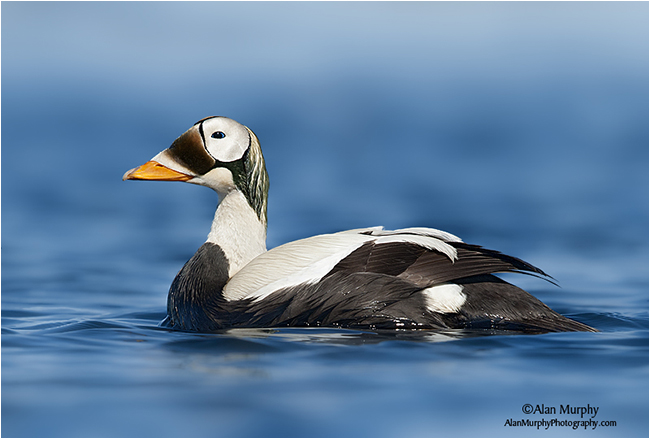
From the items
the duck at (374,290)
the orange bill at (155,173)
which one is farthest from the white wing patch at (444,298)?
the orange bill at (155,173)

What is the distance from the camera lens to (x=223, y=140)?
5.54 metres

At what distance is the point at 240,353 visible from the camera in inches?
176

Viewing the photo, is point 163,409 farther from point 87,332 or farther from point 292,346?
point 87,332

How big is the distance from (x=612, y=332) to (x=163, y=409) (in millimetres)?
2767

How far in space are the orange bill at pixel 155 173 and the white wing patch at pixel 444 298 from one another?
1697mm

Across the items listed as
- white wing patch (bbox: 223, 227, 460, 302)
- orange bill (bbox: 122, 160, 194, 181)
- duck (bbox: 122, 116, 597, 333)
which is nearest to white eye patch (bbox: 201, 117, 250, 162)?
orange bill (bbox: 122, 160, 194, 181)

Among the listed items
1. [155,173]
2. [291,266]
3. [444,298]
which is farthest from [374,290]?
[155,173]

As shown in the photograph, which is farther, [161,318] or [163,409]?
[161,318]

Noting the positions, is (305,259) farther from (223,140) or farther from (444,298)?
(223,140)

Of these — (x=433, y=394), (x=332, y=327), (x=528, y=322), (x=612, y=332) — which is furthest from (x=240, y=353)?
(x=612, y=332)

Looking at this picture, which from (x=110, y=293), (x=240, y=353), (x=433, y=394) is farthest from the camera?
(x=110, y=293)

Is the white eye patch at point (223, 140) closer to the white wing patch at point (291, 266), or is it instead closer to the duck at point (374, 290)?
the duck at point (374, 290)

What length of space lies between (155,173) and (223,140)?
1.53ft

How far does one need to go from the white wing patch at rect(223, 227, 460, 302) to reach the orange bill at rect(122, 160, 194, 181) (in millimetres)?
724
